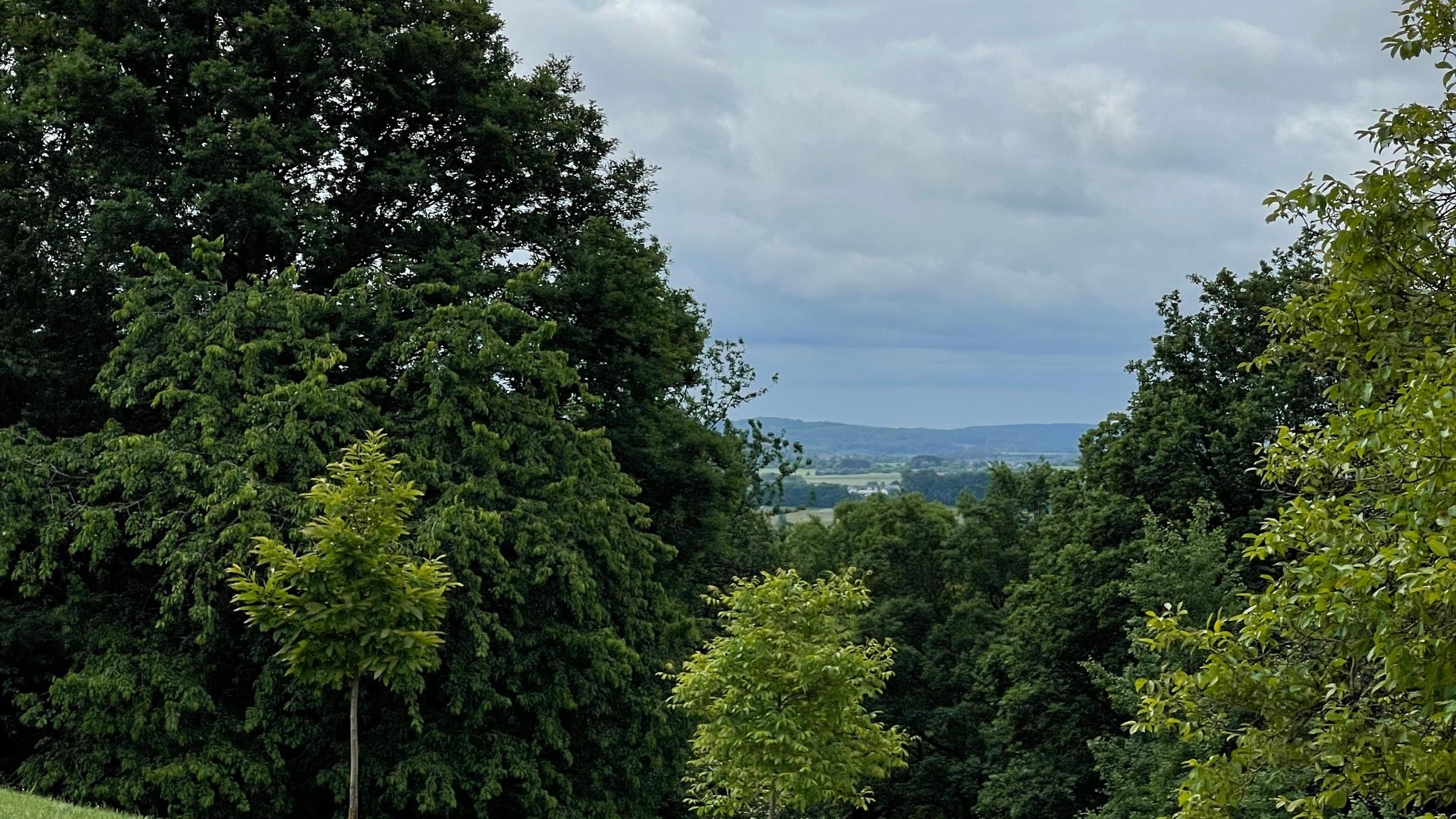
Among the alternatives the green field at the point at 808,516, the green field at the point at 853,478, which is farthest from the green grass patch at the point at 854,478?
the green field at the point at 808,516

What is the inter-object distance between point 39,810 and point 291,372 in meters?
9.74

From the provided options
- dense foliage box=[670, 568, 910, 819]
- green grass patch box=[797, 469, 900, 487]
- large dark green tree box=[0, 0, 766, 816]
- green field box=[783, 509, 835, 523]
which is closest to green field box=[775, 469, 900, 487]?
green grass patch box=[797, 469, 900, 487]

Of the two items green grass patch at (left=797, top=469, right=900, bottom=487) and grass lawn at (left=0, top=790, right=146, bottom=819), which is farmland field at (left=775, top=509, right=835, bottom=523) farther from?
grass lawn at (left=0, top=790, right=146, bottom=819)

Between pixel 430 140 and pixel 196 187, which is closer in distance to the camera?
pixel 196 187

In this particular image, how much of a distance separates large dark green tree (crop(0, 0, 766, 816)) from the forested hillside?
0.31 feet

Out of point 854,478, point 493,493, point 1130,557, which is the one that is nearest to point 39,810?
point 493,493

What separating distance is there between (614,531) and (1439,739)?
13267mm

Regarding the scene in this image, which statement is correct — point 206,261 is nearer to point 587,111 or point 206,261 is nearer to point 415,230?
point 415,230

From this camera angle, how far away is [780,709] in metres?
14.6

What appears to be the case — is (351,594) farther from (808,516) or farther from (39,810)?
(808,516)

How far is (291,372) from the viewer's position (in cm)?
1914

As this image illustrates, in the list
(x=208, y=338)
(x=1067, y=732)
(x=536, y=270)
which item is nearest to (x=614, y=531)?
(x=536, y=270)

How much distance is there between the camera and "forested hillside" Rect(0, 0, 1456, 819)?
Answer: 29.0 ft

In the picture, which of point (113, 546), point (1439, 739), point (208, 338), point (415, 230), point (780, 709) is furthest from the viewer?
point (415, 230)
